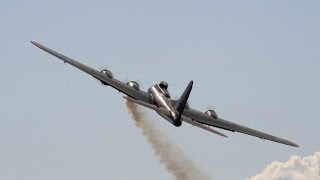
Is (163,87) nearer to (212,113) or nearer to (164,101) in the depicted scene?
(164,101)

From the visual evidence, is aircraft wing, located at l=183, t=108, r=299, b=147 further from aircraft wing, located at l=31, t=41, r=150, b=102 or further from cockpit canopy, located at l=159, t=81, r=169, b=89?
aircraft wing, located at l=31, t=41, r=150, b=102

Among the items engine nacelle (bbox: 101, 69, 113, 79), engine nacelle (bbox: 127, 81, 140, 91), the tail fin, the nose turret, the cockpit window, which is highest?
engine nacelle (bbox: 101, 69, 113, 79)

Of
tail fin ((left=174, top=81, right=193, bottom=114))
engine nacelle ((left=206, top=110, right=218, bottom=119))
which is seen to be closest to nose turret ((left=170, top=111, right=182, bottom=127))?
tail fin ((left=174, top=81, right=193, bottom=114))

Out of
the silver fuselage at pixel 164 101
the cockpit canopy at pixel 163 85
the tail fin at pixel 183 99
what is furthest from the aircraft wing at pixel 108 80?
the tail fin at pixel 183 99

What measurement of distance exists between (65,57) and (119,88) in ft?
31.4

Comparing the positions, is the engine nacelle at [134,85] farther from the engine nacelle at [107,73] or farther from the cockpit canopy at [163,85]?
the cockpit canopy at [163,85]

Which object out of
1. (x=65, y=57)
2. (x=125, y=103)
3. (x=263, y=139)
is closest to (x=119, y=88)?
(x=125, y=103)

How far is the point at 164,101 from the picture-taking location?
8925 cm

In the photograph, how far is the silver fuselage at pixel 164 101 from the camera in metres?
82.5

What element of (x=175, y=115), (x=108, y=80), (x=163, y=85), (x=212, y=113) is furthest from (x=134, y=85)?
(x=175, y=115)

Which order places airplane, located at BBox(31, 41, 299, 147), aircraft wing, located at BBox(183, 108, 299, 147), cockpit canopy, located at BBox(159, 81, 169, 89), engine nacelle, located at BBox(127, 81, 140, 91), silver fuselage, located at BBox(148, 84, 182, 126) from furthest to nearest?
cockpit canopy, located at BBox(159, 81, 169, 89)
engine nacelle, located at BBox(127, 81, 140, 91)
aircraft wing, located at BBox(183, 108, 299, 147)
airplane, located at BBox(31, 41, 299, 147)
silver fuselage, located at BBox(148, 84, 182, 126)

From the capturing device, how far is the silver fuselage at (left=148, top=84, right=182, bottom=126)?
82.5m

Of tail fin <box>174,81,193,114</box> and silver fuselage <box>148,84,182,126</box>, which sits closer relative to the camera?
tail fin <box>174,81,193,114</box>

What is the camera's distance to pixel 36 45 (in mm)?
94688
